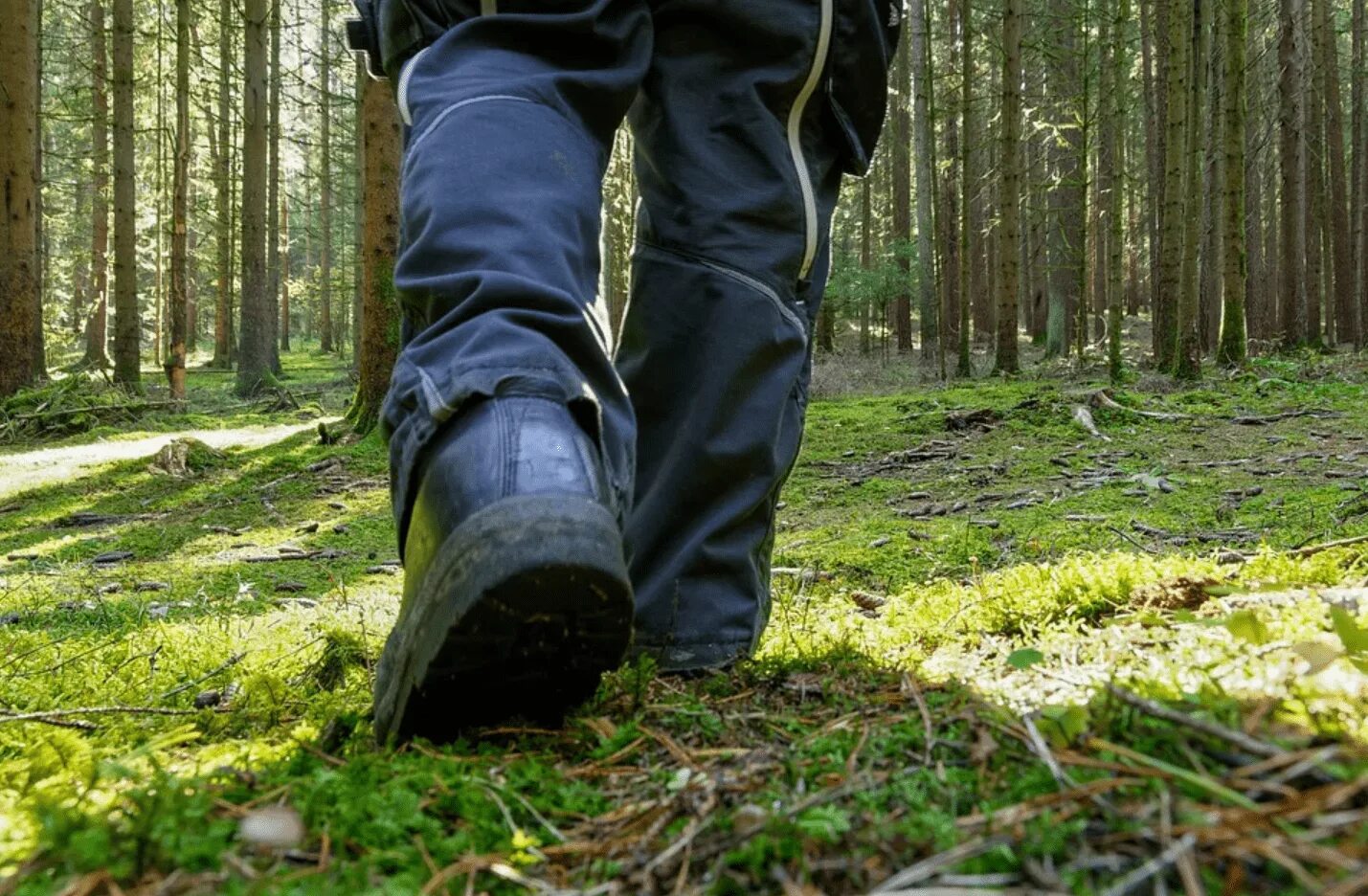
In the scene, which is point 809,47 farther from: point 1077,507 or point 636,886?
point 1077,507

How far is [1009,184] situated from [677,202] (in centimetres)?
1163

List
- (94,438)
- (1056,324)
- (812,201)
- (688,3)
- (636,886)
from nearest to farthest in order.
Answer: (636,886) → (688,3) → (812,201) → (94,438) → (1056,324)

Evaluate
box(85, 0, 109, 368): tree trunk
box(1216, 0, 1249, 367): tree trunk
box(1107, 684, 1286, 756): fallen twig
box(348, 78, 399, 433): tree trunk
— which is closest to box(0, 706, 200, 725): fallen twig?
box(1107, 684, 1286, 756): fallen twig

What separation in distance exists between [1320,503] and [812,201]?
2.60m

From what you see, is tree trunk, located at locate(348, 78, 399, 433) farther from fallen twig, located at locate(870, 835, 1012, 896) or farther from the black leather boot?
fallen twig, located at locate(870, 835, 1012, 896)

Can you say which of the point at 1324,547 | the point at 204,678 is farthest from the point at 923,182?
the point at 204,678

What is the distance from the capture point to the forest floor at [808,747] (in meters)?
0.78

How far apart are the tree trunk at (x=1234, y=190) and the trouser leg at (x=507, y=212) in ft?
36.9

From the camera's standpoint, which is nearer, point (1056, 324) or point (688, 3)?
point (688, 3)

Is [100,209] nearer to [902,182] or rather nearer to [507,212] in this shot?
[902,182]

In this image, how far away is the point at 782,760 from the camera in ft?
3.54

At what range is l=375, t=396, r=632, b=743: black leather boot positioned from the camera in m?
1.05

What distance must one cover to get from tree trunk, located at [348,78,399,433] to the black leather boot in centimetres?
687

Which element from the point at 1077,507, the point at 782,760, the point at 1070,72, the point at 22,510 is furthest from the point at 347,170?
the point at 782,760
